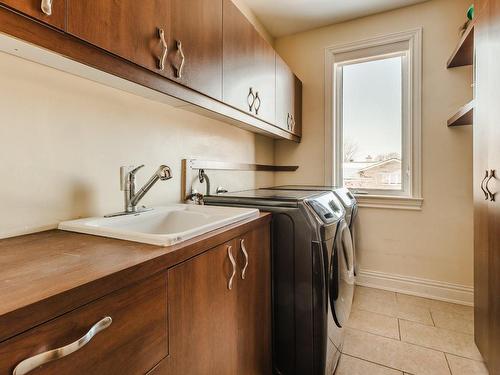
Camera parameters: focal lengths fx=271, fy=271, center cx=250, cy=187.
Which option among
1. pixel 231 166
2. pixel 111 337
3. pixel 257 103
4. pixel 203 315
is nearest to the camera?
pixel 111 337

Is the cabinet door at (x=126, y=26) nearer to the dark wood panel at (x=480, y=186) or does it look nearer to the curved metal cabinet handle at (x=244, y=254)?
the curved metal cabinet handle at (x=244, y=254)

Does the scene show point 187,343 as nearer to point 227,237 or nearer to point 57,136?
point 227,237

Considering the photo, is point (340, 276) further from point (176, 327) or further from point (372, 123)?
point (372, 123)

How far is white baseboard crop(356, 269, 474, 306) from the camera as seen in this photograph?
7.40 feet

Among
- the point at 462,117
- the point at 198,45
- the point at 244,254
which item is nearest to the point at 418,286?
the point at 462,117

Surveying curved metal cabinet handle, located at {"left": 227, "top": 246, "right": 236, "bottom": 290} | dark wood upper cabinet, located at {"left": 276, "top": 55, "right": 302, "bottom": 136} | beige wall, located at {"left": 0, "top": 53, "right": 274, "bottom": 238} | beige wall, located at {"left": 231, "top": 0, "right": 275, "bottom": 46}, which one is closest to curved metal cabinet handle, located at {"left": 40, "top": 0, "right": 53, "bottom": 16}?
beige wall, located at {"left": 0, "top": 53, "right": 274, "bottom": 238}

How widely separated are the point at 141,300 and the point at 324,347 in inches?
37.8

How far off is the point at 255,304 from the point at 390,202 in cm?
185

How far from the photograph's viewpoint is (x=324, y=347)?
1235 mm

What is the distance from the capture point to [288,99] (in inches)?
95.1

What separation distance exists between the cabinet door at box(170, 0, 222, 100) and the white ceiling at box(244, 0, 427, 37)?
46.6 inches

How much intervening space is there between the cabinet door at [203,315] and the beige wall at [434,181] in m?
1.96

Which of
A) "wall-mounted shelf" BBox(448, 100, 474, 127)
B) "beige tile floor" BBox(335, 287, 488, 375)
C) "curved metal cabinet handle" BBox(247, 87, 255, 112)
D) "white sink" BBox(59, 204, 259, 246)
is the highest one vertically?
"curved metal cabinet handle" BBox(247, 87, 255, 112)

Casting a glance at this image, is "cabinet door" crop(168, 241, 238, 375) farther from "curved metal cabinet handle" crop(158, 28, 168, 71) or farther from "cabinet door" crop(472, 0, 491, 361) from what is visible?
"cabinet door" crop(472, 0, 491, 361)
